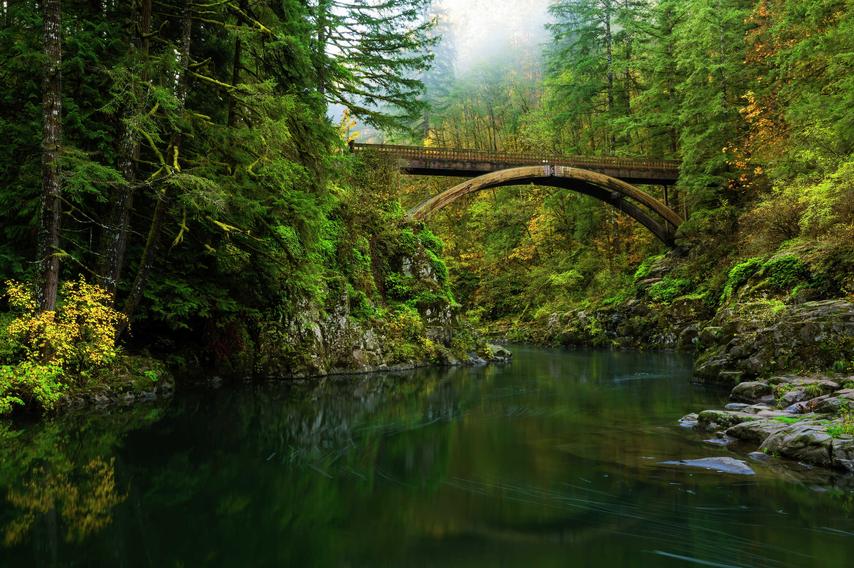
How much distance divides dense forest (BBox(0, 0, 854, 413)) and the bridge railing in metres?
0.98

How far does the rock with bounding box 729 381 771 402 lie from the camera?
398 inches

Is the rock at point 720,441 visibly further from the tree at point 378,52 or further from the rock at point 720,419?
the tree at point 378,52

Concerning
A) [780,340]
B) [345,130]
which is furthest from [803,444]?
[345,130]

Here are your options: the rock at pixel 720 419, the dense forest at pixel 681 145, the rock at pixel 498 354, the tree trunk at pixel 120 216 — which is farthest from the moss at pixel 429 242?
the rock at pixel 720 419

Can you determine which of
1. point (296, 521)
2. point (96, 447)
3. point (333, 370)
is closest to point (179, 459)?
point (96, 447)

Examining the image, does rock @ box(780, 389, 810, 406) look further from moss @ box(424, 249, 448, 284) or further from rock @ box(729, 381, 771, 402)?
moss @ box(424, 249, 448, 284)

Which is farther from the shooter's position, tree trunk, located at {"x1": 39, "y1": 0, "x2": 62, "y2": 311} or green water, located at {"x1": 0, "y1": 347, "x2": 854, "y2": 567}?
tree trunk, located at {"x1": 39, "y1": 0, "x2": 62, "y2": 311}

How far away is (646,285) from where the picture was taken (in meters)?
28.1

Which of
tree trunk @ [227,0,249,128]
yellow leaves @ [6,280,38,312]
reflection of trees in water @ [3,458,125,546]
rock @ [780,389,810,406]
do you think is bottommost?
reflection of trees in water @ [3,458,125,546]

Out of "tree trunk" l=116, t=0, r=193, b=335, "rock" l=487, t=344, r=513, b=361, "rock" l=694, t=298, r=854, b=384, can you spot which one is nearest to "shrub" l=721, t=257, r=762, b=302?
"rock" l=694, t=298, r=854, b=384

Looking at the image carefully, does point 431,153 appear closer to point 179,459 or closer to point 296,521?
point 179,459

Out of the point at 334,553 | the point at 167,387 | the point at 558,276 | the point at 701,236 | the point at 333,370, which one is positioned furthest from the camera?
the point at 558,276

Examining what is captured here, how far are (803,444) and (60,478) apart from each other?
8.61 m

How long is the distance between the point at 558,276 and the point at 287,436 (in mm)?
28529
